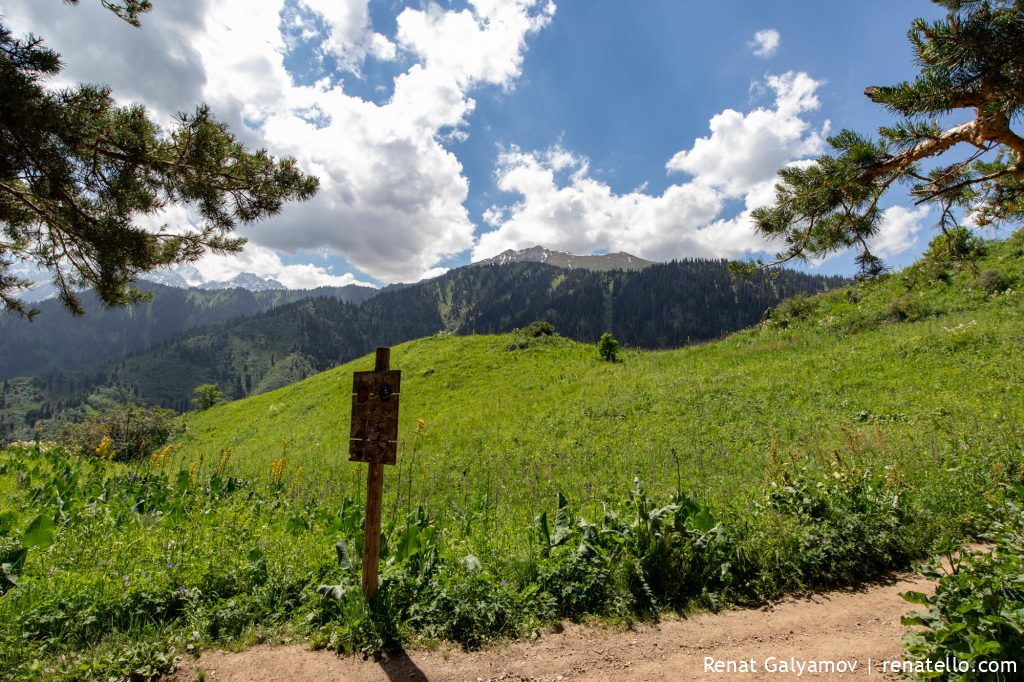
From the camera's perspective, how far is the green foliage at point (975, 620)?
3057 mm

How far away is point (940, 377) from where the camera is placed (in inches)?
579

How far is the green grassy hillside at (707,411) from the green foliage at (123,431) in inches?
102

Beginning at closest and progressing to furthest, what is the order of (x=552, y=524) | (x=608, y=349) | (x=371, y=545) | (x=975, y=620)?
(x=975, y=620) → (x=371, y=545) → (x=552, y=524) → (x=608, y=349)

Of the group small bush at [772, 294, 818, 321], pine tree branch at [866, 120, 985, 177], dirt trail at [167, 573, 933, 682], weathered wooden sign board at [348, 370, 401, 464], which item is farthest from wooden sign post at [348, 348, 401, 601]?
small bush at [772, 294, 818, 321]

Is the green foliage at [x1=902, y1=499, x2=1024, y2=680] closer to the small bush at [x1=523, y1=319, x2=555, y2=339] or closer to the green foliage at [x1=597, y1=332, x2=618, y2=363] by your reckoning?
the green foliage at [x1=597, y1=332, x2=618, y2=363]

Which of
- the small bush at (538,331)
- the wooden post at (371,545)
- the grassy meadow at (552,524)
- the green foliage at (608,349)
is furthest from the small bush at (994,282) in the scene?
the wooden post at (371,545)

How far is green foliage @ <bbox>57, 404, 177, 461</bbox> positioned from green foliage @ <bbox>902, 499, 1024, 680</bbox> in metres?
33.2

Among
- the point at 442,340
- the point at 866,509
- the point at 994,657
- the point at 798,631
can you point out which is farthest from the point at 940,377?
the point at 442,340

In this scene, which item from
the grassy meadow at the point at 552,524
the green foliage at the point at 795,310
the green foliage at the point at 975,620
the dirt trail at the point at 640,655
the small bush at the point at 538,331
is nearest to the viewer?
the green foliage at the point at 975,620

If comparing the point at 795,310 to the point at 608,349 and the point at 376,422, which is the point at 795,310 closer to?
the point at 608,349

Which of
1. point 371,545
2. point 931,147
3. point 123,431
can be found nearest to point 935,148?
point 931,147

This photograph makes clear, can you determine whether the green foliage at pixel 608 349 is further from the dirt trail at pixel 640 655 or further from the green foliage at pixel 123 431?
the green foliage at pixel 123 431

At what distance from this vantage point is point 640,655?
4.52 metres

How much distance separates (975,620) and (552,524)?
5486 millimetres
